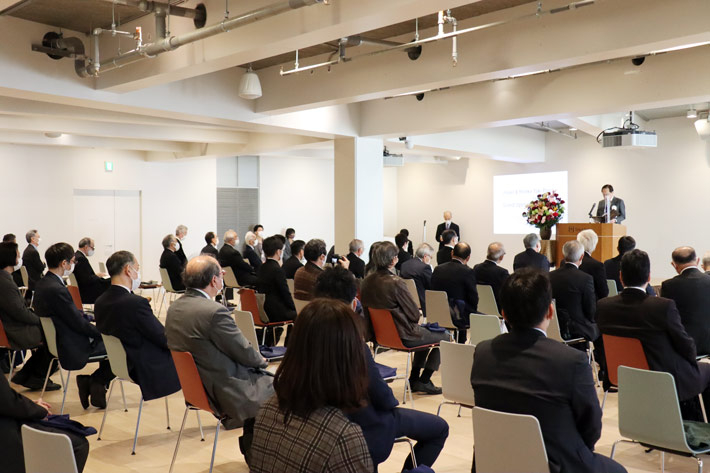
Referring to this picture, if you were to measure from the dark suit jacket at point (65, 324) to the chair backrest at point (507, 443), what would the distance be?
A: 11.6 ft

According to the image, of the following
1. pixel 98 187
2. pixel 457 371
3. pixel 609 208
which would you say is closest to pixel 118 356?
pixel 457 371

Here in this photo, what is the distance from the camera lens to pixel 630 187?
14.7 meters

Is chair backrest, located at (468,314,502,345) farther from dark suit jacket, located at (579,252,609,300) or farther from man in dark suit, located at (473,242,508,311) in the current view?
man in dark suit, located at (473,242,508,311)

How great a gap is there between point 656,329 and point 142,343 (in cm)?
316

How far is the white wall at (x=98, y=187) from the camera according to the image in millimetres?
13602

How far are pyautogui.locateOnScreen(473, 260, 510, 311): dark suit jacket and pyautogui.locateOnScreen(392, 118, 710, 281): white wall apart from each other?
834cm

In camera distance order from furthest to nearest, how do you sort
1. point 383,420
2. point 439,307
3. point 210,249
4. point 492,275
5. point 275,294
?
point 210,249 < point 492,275 < point 275,294 < point 439,307 < point 383,420

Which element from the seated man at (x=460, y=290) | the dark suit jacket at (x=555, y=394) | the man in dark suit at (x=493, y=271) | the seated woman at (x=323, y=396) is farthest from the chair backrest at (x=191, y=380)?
the man in dark suit at (x=493, y=271)

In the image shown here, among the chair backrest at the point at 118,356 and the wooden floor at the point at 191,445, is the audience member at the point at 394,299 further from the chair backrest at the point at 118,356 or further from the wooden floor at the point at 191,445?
the chair backrest at the point at 118,356

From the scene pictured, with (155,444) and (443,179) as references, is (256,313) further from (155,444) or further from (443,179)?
(443,179)

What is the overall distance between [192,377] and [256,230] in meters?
9.75

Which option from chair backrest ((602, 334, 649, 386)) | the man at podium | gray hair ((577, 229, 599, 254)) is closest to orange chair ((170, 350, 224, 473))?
chair backrest ((602, 334, 649, 386))

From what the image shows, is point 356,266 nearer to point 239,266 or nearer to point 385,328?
point 239,266

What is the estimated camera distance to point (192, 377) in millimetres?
3754
